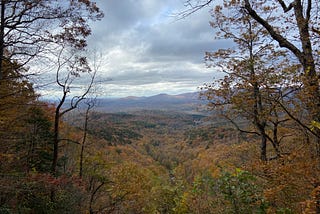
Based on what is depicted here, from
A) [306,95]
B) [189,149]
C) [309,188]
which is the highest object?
[306,95]

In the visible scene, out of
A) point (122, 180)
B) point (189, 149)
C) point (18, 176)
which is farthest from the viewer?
point (189, 149)

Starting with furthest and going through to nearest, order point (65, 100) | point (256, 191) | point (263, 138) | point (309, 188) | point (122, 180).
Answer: point (122, 180)
point (65, 100)
point (263, 138)
point (256, 191)
point (309, 188)

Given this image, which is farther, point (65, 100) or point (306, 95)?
point (65, 100)

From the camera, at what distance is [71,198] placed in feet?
36.4

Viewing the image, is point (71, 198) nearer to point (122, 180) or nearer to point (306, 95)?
point (122, 180)

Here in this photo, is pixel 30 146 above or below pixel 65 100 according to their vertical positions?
below

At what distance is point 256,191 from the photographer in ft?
14.9

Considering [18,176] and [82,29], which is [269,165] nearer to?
[82,29]

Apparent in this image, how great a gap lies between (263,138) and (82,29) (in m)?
Answer: 7.04

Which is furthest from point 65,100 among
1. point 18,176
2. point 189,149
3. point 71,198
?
point 189,149

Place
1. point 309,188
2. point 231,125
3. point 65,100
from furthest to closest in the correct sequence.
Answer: point 65,100 → point 231,125 → point 309,188

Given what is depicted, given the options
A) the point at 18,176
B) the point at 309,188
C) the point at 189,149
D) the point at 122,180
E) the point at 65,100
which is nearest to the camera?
the point at 309,188

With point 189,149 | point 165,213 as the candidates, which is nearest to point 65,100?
point 165,213

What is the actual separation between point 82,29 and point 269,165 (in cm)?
662
